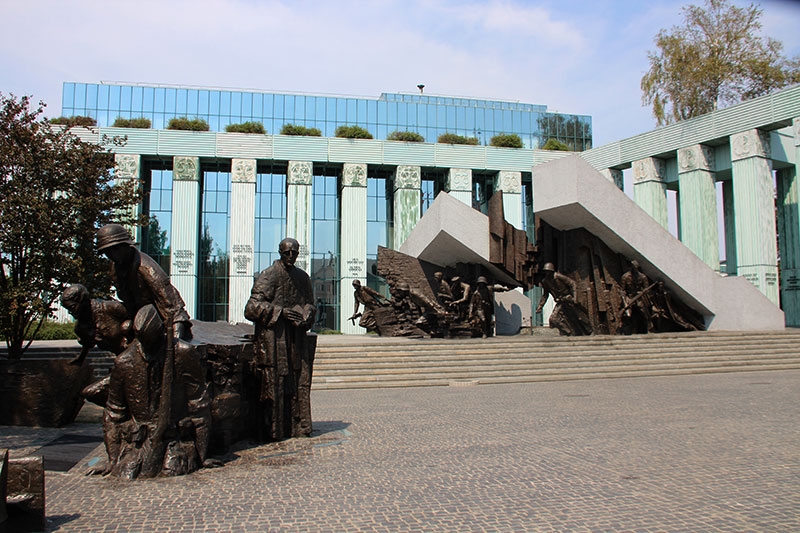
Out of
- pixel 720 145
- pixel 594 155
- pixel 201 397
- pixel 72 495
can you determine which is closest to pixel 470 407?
pixel 201 397

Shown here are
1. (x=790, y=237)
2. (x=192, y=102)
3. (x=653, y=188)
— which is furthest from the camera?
(x=192, y=102)

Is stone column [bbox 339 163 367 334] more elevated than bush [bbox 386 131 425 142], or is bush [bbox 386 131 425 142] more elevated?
bush [bbox 386 131 425 142]

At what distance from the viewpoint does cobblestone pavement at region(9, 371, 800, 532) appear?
367cm

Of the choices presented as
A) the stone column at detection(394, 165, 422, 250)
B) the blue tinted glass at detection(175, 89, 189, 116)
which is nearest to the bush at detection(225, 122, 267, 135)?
the blue tinted glass at detection(175, 89, 189, 116)

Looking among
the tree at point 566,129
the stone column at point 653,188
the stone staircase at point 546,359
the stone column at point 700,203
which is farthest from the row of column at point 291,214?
the stone staircase at point 546,359

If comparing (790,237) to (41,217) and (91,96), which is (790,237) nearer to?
(41,217)

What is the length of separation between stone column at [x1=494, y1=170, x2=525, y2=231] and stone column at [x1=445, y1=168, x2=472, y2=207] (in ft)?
5.57

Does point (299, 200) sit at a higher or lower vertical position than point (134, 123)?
lower

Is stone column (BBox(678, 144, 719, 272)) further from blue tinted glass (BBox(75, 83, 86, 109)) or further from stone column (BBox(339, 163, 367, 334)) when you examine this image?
blue tinted glass (BBox(75, 83, 86, 109))

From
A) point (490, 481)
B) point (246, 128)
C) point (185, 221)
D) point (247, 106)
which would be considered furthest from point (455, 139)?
point (490, 481)

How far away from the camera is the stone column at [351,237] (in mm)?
30031

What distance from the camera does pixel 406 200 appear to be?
102 ft

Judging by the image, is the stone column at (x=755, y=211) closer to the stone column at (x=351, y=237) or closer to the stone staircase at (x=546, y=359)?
the stone staircase at (x=546, y=359)

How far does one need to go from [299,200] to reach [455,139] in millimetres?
8713
